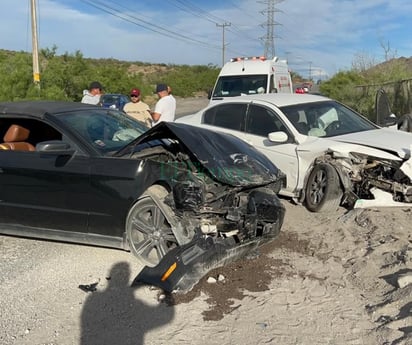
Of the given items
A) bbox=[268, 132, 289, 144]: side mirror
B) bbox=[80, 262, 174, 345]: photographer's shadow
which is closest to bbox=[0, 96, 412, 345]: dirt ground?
bbox=[80, 262, 174, 345]: photographer's shadow

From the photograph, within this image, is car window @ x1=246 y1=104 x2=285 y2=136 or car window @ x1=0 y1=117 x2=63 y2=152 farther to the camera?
car window @ x1=246 y1=104 x2=285 y2=136

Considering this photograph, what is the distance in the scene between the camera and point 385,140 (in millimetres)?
6516

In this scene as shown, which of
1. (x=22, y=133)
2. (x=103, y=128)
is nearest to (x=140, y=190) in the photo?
(x=103, y=128)

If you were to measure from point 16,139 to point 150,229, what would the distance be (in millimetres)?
2188

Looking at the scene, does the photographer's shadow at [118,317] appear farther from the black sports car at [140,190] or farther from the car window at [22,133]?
the car window at [22,133]

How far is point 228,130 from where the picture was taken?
7891 millimetres

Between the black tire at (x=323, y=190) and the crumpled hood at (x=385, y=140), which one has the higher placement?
the crumpled hood at (x=385, y=140)

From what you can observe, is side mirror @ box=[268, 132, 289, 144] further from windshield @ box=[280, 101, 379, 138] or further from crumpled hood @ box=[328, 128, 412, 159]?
crumpled hood @ box=[328, 128, 412, 159]

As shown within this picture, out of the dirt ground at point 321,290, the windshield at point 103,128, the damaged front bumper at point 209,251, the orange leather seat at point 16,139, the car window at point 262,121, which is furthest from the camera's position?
the car window at point 262,121

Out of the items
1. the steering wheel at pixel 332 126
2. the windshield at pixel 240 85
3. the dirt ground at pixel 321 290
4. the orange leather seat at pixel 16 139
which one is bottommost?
the dirt ground at pixel 321 290

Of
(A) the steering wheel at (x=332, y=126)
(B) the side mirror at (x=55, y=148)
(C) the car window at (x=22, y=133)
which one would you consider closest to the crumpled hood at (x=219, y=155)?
(B) the side mirror at (x=55, y=148)

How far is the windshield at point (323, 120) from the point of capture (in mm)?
7123

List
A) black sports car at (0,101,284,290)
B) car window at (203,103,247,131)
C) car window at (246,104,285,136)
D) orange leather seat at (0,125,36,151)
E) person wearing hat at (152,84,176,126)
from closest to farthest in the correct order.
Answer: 1. black sports car at (0,101,284,290)
2. orange leather seat at (0,125,36,151)
3. car window at (246,104,285,136)
4. car window at (203,103,247,131)
5. person wearing hat at (152,84,176,126)

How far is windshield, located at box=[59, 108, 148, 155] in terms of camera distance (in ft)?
16.7
